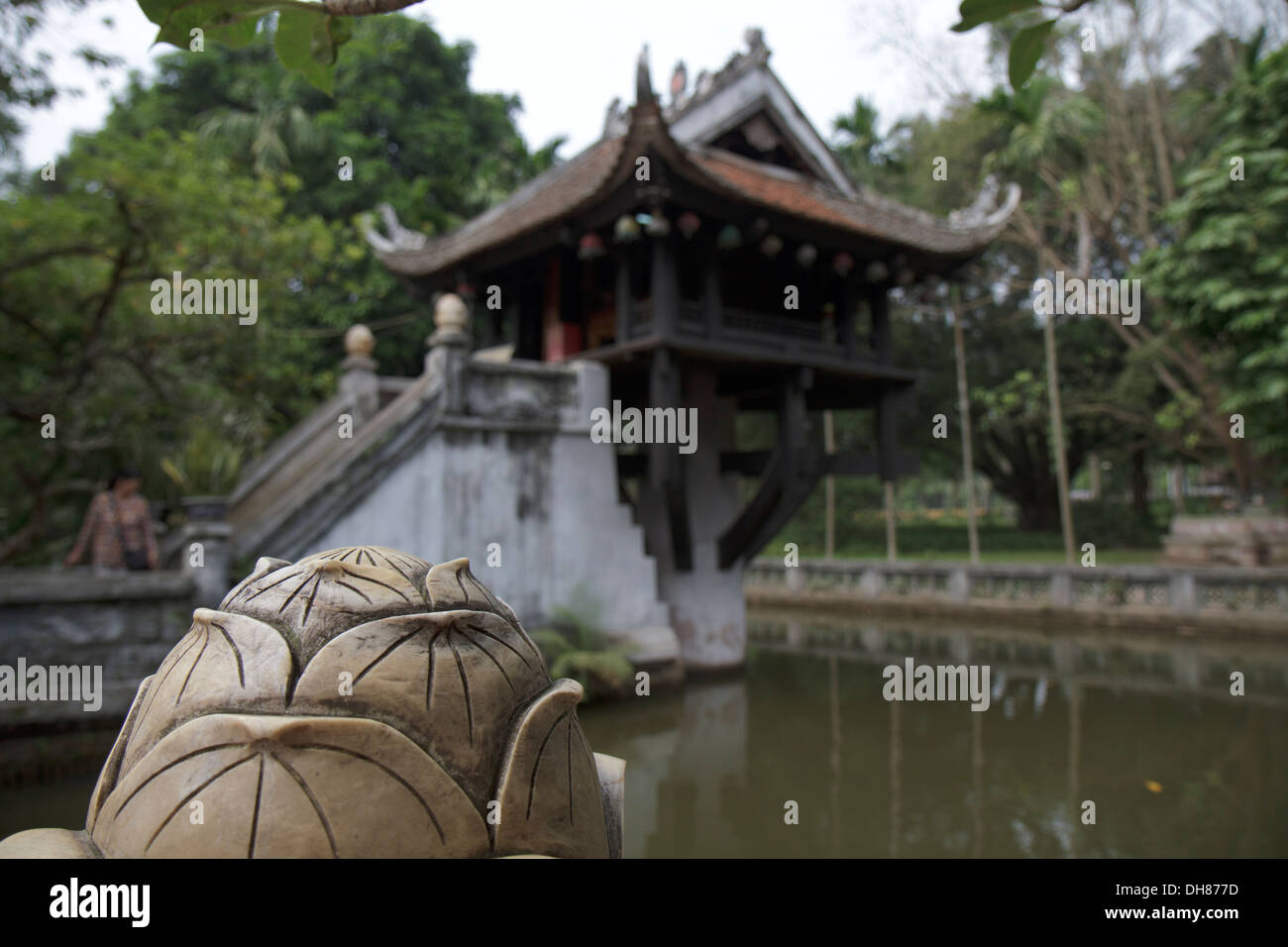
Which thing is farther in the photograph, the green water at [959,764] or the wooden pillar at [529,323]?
the wooden pillar at [529,323]

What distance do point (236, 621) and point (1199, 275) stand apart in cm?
1327

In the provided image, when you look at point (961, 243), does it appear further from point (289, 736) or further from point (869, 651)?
point (289, 736)

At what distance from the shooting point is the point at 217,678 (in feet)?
3.99

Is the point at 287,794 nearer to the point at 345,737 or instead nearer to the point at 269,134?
the point at 345,737

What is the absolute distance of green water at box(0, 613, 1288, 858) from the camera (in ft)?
15.0

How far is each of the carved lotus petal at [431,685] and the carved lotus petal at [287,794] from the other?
4 centimetres

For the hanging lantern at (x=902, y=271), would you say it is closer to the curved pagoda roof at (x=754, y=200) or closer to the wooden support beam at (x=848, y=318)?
the curved pagoda roof at (x=754, y=200)

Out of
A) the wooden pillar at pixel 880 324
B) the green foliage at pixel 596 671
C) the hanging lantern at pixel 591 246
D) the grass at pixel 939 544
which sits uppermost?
the hanging lantern at pixel 591 246

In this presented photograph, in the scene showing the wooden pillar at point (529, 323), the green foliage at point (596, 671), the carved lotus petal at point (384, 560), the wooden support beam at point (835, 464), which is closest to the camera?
the carved lotus petal at point (384, 560)

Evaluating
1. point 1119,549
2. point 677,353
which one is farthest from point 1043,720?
point 1119,549

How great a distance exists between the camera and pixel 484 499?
739 cm

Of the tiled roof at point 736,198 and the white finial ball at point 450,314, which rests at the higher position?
the tiled roof at point 736,198

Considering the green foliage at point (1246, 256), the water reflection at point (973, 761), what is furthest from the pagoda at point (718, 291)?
the green foliage at point (1246, 256)

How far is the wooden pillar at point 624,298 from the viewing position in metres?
7.82
